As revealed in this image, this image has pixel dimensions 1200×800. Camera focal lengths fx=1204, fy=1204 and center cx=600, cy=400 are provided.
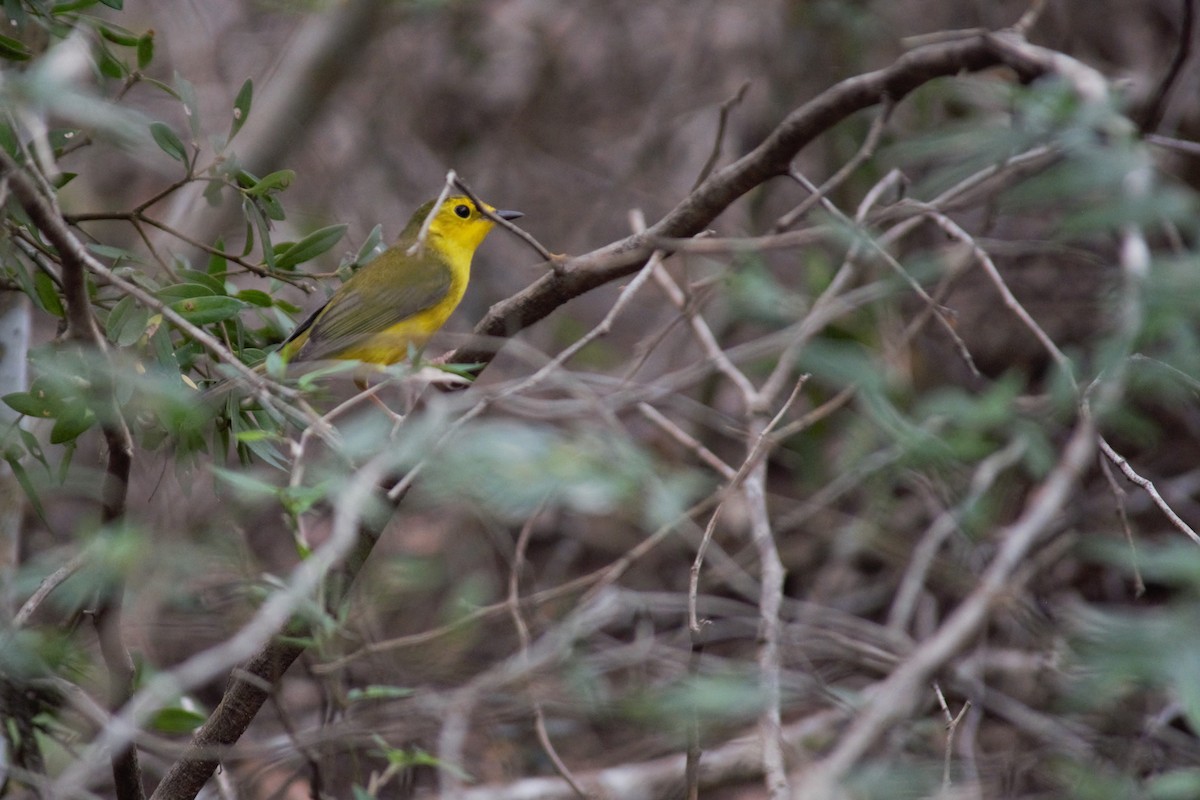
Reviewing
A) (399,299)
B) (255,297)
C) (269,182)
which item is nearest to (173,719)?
(255,297)

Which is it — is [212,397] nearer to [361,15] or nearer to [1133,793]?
[1133,793]

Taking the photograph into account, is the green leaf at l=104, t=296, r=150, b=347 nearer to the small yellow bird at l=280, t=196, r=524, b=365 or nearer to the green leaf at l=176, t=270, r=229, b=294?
the green leaf at l=176, t=270, r=229, b=294

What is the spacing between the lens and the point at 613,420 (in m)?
2.50

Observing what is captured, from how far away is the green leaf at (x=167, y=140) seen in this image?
9.16 ft

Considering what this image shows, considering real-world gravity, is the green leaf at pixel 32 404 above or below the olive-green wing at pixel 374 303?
above

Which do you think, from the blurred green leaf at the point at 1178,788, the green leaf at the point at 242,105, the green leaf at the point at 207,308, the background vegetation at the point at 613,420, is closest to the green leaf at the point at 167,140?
the background vegetation at the point at 613,420

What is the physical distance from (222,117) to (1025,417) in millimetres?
5824

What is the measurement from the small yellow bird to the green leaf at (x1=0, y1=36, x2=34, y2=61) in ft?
5.12

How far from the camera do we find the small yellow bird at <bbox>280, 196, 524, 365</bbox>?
458cm

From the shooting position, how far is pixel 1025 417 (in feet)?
14.1

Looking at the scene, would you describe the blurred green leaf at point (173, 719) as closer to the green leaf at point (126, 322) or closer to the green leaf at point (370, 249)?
the green leaf at point (126, 322)

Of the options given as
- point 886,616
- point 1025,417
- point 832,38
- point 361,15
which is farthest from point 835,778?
point 832,38

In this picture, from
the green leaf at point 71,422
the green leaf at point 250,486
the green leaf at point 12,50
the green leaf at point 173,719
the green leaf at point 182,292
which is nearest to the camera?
the green leaf at point 250,486

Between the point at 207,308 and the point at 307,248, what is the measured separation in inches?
19.6
